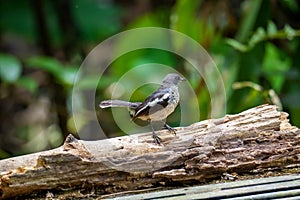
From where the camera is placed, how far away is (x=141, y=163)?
39.0 inches

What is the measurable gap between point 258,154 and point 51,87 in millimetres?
1874

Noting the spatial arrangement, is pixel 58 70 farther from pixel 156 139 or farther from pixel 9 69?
pixel 156 139

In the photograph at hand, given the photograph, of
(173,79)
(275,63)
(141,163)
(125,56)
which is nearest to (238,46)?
(275,63)

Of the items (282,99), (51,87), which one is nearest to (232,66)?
(282,99)

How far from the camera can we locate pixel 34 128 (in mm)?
3238

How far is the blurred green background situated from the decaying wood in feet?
2.01

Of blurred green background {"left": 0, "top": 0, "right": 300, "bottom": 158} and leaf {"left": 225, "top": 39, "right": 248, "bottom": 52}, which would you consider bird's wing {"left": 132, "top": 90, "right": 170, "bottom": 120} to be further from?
leaf {"left": 225, "top": 39, "right": 248, "bottom": 52}

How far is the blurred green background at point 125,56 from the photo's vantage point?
199cm

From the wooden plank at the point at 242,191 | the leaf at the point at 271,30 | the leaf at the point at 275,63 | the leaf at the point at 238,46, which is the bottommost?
the wooden plank at the point at 242,191

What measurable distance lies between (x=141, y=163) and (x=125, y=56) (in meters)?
1.52

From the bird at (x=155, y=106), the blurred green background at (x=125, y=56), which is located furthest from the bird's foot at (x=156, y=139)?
the blurred green background at (x=125, y=56)

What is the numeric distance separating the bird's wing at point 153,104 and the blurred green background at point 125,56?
0.57 meters

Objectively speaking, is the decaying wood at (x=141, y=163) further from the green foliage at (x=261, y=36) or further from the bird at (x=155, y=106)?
the green foliage at (x=261, y=36)

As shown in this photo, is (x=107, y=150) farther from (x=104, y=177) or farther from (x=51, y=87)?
(x=51, y=87)
